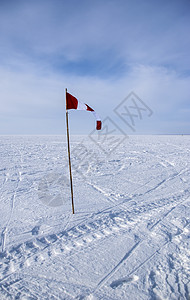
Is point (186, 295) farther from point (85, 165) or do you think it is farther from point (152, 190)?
point (85, 165)

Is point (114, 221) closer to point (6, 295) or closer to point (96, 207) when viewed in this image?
point (96, 207)

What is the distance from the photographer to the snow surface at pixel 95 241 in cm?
237

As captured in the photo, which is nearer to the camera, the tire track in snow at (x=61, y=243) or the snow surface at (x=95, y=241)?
the snow surface at (x=95, y=241)

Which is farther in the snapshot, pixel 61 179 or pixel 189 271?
pixel 61 179

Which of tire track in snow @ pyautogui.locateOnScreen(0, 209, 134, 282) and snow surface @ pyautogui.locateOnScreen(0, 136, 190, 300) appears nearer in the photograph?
snow surface @ pyautogui.locateOnScreen(0, 136, 190, 300)

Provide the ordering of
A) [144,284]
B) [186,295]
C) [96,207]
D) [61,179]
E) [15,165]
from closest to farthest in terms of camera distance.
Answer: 1. [186,295]
2. [144,284]
3. [96,207]
4. [61,179]
5. [15,165]

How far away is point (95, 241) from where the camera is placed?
128 inches

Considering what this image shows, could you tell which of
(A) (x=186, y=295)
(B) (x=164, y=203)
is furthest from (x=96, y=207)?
(A) (x=186, y=295)

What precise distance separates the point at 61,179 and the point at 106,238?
422cm

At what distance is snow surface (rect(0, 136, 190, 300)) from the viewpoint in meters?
2.37

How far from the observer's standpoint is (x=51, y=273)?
2578 millimetres

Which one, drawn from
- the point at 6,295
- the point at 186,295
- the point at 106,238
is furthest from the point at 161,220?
the point at 6,295

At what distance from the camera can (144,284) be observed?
2393 millimetres

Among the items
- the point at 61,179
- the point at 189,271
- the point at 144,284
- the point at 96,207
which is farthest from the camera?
the point at 61,179
